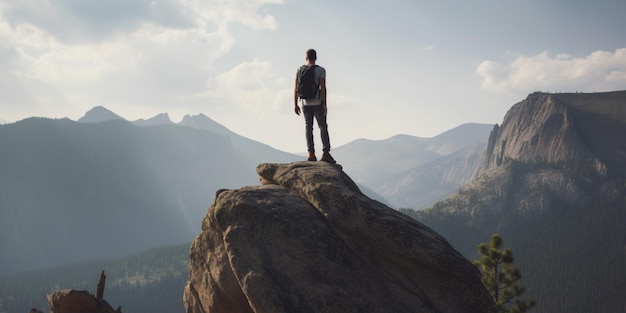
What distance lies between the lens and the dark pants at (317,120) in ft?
56.2

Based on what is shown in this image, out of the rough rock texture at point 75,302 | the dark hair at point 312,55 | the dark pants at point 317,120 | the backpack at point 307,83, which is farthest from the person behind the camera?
the rough rock texture at point 75,302

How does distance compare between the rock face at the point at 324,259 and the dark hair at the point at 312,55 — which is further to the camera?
the dark hair at the point at 312,55

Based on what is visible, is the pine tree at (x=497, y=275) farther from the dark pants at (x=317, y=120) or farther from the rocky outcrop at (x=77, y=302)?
the rocky outcrop at (x=77, y=302)

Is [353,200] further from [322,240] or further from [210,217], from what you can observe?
[210,217]

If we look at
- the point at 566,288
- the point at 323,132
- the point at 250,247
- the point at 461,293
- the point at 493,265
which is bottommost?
the point at 566,288

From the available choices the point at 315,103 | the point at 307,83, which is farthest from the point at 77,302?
the point at 307,83

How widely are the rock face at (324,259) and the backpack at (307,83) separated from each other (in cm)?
335

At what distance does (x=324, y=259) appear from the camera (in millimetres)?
12750

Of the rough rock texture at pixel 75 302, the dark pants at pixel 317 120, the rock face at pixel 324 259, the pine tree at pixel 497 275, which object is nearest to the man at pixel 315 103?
the dark pants at pixel 317 120

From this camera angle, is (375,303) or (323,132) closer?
(375,303)

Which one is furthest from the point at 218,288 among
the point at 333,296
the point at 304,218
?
the point at 333,296

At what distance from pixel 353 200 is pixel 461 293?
4187 mm

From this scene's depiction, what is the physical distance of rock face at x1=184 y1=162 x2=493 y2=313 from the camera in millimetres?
12023

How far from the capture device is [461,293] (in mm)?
13016
